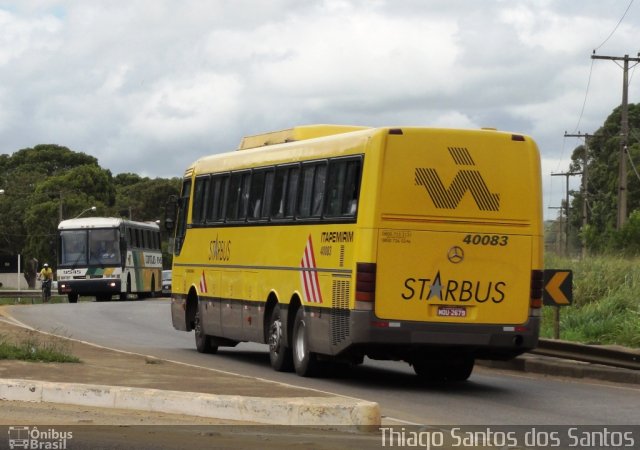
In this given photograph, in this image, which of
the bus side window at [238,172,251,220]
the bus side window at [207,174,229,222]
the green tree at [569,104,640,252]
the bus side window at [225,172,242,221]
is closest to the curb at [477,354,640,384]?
the bus side window at [238,172,251,220]

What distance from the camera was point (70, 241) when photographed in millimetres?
57406

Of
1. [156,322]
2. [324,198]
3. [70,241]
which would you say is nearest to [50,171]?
[70,241]

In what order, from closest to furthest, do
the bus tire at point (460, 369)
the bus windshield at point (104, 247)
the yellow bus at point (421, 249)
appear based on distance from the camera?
the yellow bus at point (421, 249) < the bus tire at point (460, 369) < the bus windshield at point (104, 247)

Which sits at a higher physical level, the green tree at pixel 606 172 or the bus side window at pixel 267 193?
the green tree at pixel 606 172

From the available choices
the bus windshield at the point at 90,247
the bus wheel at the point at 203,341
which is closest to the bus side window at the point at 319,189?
the bus wheel at the point at 203,341

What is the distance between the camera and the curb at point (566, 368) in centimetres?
1989

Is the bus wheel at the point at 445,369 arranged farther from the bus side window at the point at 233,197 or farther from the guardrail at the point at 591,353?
the bus side window at the point at 233,197

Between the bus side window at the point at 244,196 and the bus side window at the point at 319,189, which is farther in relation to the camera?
the bus side window at the point at 244,196

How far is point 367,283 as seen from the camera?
18078mm

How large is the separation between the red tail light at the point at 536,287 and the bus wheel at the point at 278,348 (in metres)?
Answer: 3.88

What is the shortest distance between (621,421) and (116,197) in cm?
11127

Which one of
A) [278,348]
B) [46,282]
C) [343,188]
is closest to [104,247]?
[46,282]

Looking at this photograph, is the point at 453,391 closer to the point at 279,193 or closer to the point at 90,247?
the point at 279,193

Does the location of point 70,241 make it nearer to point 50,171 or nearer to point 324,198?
point 324,198
